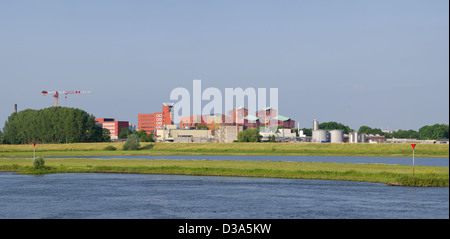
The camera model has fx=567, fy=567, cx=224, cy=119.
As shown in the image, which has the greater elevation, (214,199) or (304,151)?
(304,151)

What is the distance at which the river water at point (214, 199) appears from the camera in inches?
1863

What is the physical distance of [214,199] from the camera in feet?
184

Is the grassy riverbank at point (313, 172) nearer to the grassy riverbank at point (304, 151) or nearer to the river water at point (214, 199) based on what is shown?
the river water at point (214, 199)

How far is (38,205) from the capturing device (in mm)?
52312

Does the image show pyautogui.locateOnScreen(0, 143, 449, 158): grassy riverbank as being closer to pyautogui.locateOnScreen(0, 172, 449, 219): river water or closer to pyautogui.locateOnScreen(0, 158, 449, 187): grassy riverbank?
pyautogui.locateOnScreen(0, 158, 449, 187): grassy riverbank

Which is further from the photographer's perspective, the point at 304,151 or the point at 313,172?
the point at 304,151

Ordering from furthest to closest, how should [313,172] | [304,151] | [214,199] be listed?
[304,151], [313,172], [214,199]

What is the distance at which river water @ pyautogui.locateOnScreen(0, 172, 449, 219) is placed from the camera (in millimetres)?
47312

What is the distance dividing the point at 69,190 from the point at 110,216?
1937 centimetres

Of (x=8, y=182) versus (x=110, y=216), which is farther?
(x=8, y=182)

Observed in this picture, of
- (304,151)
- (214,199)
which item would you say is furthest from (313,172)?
(304,151)

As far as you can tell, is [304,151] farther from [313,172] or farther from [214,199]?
[214,199]
